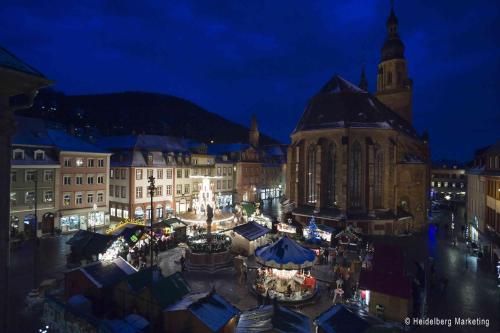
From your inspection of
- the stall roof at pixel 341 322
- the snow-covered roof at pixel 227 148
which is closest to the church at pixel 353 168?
the snow-covered roof at pixel 227 148

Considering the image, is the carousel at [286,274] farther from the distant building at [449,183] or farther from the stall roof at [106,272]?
the distant building at [449,183]

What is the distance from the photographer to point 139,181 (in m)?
41.3

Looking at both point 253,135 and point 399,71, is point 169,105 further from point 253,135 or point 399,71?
point 399,71

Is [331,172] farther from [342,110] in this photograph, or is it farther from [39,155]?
[39,155]

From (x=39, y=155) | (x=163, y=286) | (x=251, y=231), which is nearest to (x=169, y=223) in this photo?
(x=251, y=231)

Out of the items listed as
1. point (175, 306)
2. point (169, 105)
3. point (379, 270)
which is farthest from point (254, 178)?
point (169, 105)

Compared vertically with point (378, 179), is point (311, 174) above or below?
above

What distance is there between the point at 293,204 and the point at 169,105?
569ft

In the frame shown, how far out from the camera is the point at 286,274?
18969mm

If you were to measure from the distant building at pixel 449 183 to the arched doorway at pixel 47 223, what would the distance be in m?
82.4

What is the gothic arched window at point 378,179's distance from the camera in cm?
3906

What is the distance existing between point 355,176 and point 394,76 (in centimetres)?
2401

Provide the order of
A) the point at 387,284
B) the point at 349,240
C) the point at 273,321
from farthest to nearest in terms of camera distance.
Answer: the point at 349,240 < the point at 387,284 < the point at 273,321

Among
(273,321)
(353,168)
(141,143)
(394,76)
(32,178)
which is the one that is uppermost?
(394,76)
